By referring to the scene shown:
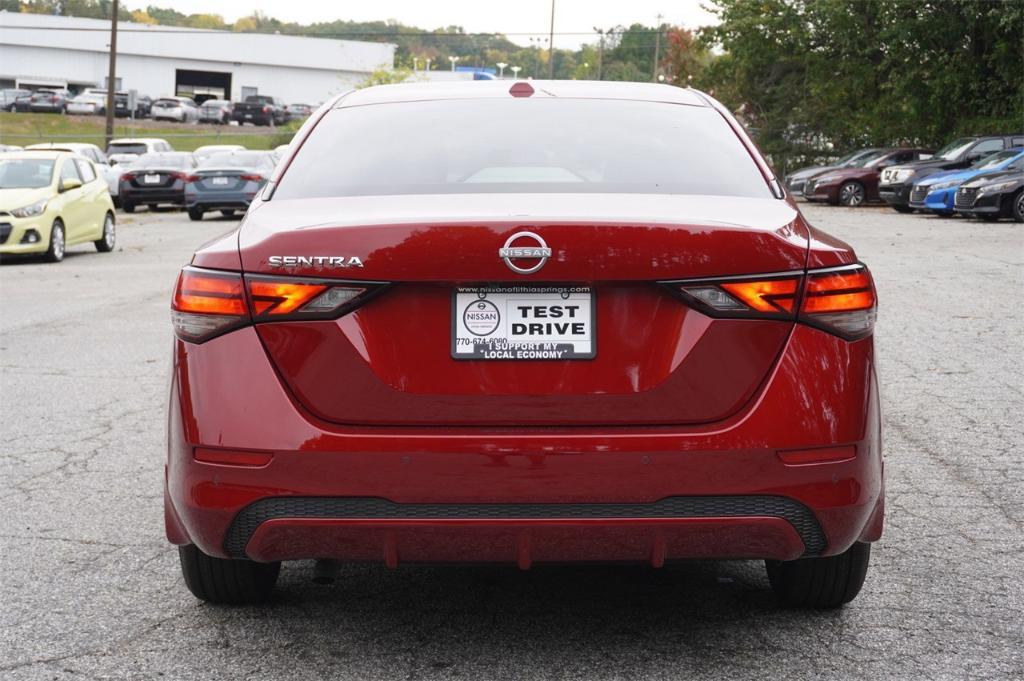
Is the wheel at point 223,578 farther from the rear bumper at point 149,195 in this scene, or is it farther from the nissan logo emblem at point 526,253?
the rear bumper at point 149,195

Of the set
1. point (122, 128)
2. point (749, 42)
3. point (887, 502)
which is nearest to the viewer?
point (887, 502)

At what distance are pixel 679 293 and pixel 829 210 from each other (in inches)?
1260

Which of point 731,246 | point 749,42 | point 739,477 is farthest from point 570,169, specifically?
point 749,42

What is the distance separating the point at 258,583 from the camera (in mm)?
4133

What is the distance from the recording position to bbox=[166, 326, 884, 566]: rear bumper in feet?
10.8

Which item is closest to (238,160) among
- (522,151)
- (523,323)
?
(522,151)

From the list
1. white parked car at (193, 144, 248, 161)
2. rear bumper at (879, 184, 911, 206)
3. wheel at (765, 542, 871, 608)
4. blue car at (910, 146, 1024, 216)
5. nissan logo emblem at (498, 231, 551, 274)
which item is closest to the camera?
nissan logo emblem at (498, 231, 551, 274)

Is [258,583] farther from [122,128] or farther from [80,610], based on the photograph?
[122,128]

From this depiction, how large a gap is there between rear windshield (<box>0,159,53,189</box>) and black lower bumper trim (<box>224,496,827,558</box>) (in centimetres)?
1697

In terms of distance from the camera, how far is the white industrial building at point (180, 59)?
97.6 metres

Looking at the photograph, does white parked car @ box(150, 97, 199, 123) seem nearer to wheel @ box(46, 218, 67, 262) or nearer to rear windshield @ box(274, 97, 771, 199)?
wheel @ box(46, 218, 67, 262)

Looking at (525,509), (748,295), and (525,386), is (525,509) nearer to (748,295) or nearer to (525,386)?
(525,386)

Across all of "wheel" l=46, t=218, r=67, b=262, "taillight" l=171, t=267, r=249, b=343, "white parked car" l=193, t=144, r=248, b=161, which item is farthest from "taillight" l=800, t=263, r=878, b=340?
"white parked car" l=193, t=144, r=248, b=161

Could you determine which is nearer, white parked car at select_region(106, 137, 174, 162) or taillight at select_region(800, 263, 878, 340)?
taillight at select_region(800, 263, 878, 340)
